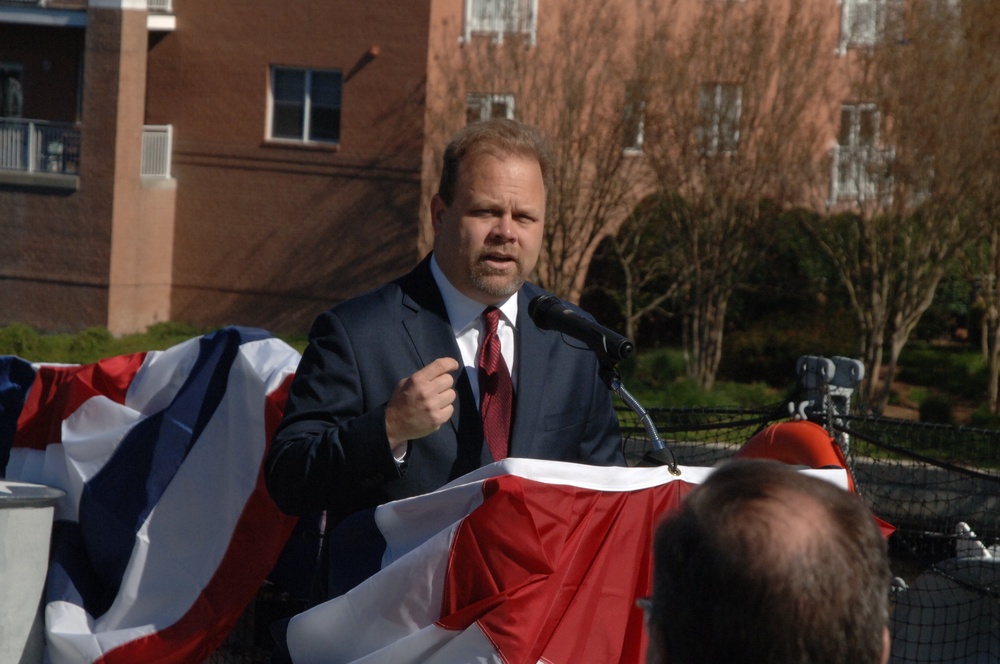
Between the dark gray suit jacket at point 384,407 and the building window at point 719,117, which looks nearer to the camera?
the dark gray suit jacket at point 384,407

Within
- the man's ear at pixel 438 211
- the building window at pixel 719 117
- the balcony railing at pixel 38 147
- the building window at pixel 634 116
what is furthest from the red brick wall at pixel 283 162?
the man's ear at pixel 438 211

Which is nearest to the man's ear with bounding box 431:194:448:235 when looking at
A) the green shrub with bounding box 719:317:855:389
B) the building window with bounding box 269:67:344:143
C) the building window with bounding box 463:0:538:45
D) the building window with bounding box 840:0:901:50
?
the building window with bounding box 840:0:901:50

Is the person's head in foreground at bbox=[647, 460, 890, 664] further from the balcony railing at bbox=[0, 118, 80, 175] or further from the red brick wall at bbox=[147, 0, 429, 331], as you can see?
the balcony railing at bbox=[0, 118, 80, 175]

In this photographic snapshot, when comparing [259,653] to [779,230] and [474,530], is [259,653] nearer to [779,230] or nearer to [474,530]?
[474,530]

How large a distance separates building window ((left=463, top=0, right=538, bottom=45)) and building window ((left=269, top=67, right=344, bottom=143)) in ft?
9.92

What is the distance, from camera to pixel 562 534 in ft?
9.17

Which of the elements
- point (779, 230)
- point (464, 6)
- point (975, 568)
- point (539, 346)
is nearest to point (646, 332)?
point (779, 230)

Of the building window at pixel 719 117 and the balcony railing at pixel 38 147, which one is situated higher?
the building window at pixel 719 117

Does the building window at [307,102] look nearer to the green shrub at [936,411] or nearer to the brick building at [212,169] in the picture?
the brick building at [212,169]

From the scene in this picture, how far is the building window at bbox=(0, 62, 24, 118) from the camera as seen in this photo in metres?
22.9

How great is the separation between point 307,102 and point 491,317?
62.1 ft

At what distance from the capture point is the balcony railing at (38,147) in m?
21.4

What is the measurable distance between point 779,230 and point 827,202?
0.93 meters

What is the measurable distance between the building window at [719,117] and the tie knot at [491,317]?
12.8m
